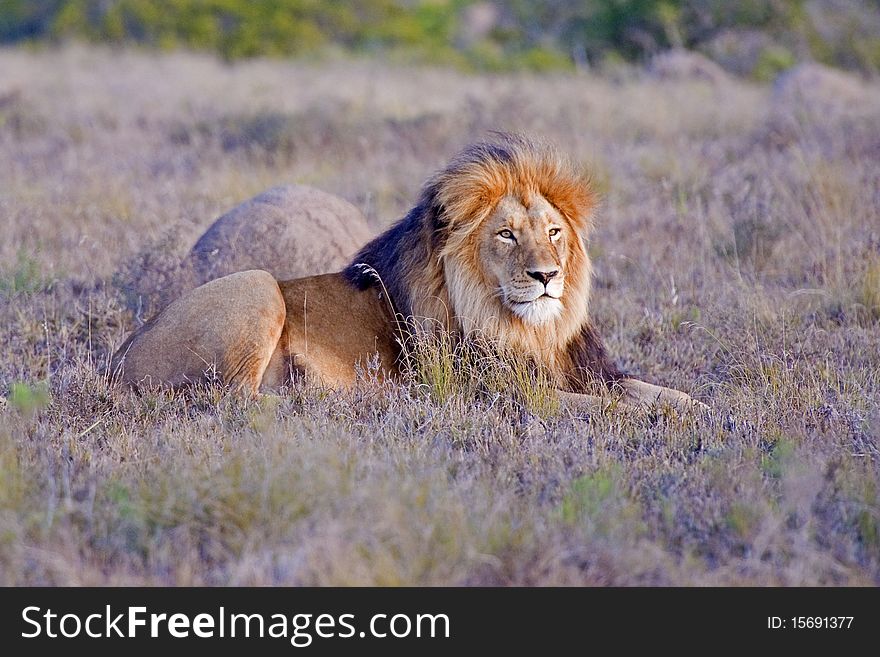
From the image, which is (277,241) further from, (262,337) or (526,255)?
(526,255)

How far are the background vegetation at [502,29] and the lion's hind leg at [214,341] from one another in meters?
15.0

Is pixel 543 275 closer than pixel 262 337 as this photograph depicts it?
Yes

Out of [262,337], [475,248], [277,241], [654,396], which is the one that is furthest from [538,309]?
[277,241]

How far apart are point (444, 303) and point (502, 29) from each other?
24.7 m

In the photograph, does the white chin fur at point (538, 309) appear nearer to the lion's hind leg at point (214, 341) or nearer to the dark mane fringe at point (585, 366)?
the dark mane fringe at point (585, 366)

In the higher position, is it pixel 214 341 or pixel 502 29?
pixel 502 29

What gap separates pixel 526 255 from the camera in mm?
5508

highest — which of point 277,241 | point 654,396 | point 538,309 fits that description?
point 538,309

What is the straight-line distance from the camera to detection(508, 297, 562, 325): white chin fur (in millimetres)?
5566

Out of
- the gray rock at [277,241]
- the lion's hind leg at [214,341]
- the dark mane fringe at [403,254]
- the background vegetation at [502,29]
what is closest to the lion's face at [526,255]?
the dark mane fringe at [403,254]

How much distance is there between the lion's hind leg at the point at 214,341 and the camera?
5.58 m

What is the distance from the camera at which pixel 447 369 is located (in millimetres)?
5508
